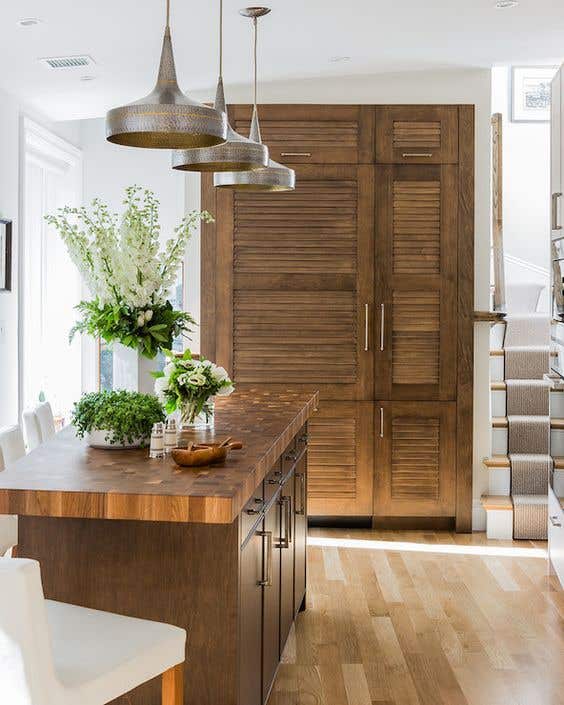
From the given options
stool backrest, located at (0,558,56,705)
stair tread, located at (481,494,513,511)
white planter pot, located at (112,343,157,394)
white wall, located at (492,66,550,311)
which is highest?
white wall, located at (492,66,550,311)

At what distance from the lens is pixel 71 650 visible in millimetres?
2242

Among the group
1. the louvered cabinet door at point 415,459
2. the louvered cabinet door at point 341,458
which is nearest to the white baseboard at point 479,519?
the louvered cabinet door at point 415,459

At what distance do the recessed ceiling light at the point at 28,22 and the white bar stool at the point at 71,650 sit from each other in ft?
9.15

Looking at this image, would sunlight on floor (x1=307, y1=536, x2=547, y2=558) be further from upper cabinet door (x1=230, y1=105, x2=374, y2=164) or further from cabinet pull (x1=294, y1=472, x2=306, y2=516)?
upper cabinet door (x1=230, y1=105, x2=374, y2=164)

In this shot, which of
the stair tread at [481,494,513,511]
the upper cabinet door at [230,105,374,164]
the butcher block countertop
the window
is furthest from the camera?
the window

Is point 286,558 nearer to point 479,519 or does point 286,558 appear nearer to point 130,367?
point 130,367

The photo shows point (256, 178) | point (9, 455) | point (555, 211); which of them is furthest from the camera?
point (555, 211)

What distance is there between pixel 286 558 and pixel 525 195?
199 inches

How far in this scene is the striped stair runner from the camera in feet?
19.1

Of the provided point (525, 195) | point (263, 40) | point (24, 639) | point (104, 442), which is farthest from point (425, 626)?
point (525, 195)

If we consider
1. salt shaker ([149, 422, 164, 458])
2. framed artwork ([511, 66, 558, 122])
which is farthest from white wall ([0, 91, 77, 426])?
framed artwork ([511, 66, 558, 122])

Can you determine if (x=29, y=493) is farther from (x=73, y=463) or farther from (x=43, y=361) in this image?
(x=43, y=361)

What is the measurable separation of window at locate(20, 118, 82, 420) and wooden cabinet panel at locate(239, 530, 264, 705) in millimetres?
3741

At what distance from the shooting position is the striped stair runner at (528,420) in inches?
229
